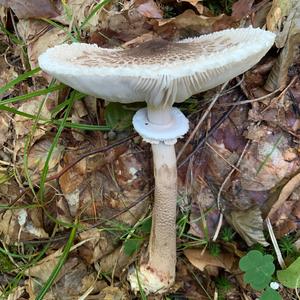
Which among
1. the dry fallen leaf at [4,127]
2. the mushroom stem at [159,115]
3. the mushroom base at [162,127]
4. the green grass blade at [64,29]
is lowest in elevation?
the dry fallen leaf at [4,127]

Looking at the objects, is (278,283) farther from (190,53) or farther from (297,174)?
(190,53)

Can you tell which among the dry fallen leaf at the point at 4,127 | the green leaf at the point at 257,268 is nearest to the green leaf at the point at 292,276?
the green leaf at the point at 257,268

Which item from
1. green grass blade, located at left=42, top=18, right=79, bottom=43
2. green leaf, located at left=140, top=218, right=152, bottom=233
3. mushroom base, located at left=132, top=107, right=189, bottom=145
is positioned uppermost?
green grass blade, located at left=42, top=18, right=79, bottom=43

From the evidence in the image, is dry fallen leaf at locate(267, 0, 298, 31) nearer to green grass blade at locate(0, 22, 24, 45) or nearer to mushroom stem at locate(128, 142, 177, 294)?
mushroom stem at locate(128, 142, 177, 294)

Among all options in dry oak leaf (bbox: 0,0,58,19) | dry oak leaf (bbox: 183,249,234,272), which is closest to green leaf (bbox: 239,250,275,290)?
dry oak leaf (bbox: 183,249,234,272)

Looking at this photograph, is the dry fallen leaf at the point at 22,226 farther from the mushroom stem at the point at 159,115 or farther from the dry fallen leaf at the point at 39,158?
the mushroom stem at the point at 159,115
